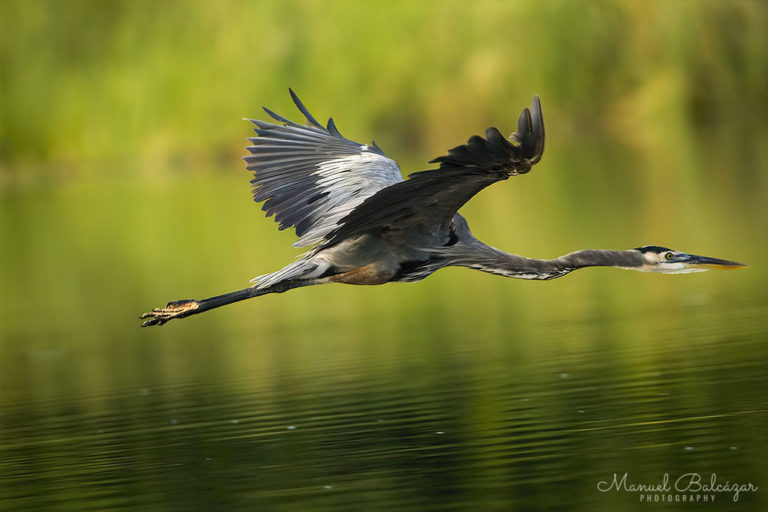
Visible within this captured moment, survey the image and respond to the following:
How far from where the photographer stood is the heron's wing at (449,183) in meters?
8.14

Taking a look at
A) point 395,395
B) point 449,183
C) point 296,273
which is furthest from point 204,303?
point 395,395

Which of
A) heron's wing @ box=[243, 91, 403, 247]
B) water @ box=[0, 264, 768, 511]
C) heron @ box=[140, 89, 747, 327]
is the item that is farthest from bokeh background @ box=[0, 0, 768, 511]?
heron's wing @ box=[243, 91, 403, 247]

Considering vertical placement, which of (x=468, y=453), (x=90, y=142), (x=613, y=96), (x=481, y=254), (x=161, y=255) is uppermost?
(x=90, y=142)

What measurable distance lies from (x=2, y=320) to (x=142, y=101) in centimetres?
4697

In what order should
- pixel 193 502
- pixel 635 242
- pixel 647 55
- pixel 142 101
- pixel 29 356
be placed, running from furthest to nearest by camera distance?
pixel 142 101
pixel 647 55
pixel 635 242
pixel 29 356
pixel 193 502

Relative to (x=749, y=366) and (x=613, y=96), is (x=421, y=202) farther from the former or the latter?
(x=613, y=96)

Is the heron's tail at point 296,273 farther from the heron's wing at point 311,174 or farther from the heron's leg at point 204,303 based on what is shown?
the heron's wing at point 311,174

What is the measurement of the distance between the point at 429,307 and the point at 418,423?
29.0ft

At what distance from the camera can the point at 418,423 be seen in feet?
35.9

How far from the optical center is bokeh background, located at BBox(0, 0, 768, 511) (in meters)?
9.37

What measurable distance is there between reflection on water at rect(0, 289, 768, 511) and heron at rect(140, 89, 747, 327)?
124 cm

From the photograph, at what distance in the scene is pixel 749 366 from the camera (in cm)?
1168

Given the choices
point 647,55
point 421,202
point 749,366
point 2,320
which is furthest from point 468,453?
point 647,55

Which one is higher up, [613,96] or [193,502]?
[613,96]
